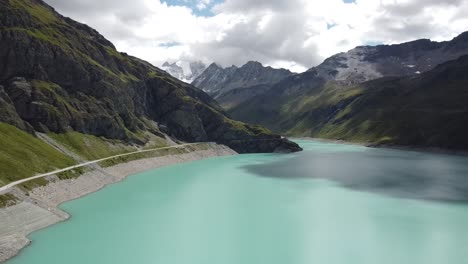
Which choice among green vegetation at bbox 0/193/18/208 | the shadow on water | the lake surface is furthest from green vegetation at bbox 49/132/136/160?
green vegetation at bbox 0/193/18/208

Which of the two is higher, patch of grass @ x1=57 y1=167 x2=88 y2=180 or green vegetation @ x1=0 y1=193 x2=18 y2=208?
patch of grass @ x1=57 y1=167 x2=88 y2=180

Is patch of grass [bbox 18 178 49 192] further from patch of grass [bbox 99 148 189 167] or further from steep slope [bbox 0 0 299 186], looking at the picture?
steep slope [bbox 0 0 299 186]

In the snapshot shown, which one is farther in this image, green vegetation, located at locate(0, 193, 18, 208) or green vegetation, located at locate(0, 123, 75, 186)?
green vegetation, located at locate(0, 123, 75, 186)

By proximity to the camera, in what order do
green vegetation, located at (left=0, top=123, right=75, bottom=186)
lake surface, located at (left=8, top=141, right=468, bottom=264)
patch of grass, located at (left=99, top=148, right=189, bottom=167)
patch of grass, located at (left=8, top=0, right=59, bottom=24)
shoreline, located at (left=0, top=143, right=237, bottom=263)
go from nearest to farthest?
lake surface, located at (left=8, top=141, right=468, bottom=264), shoreline, located at (left=0, top=143, right=237, bottom=263), green vegetation, located at (left=0, top=123, right=75, bottom=186), patch of grass, located at (left=99, top=148, right=189, bottom=167), patch of grass, located at (left=8, top=0, right=59, bottom=24)

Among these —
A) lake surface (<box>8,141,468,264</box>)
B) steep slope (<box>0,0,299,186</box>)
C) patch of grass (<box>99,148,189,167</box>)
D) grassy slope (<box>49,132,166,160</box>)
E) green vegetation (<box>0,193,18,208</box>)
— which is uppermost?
steep slope (<box>0,0,299,186</box>)

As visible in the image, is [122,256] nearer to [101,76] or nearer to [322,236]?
[322,236]

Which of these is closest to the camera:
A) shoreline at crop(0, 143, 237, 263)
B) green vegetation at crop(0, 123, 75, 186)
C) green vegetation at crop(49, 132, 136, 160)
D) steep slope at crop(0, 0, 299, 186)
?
shoreline at crop(0, 143, 237, 263)

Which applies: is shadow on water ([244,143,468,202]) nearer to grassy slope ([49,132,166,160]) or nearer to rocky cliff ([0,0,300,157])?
grassy slope ([49,132,166,160])
